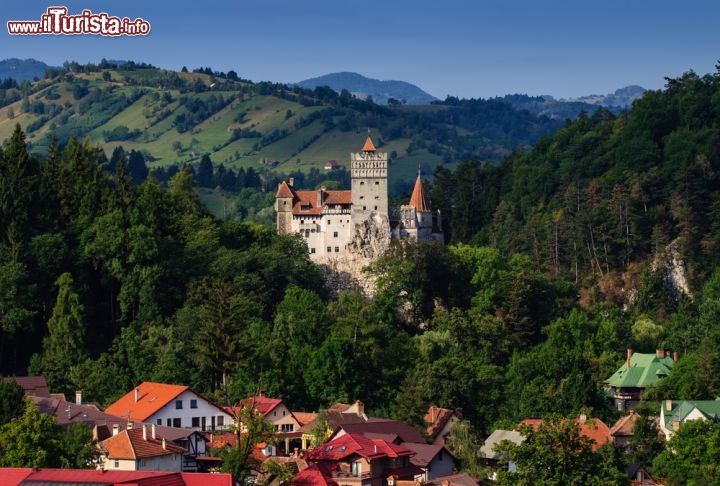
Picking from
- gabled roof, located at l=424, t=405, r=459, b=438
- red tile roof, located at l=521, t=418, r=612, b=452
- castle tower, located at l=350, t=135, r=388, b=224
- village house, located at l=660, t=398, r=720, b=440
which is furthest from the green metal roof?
castle tower, located at l=350, t=135, r=388, b=224

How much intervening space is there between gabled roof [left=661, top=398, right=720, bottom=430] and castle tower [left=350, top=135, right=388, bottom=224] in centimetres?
2426

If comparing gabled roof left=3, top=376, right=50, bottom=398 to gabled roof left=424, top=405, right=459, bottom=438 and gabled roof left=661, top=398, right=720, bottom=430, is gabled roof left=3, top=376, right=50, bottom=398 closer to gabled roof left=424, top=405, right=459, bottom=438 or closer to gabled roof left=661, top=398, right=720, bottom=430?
gabled roof left=424, top=405, right=459, bottom=438

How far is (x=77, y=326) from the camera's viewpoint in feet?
279

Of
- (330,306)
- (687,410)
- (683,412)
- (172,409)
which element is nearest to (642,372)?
(687,410)

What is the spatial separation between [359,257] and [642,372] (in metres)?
17.3

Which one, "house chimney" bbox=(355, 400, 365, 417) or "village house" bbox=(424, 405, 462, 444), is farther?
"village house" bbox=(424, 405, 462, 444)

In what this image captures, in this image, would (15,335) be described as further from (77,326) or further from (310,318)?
(310,318)

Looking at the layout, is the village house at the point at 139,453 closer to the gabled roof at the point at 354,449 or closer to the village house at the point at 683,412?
the gabled roof at the point at 354,449

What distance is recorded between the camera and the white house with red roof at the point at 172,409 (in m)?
76.8

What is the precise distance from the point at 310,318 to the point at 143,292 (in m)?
8.58

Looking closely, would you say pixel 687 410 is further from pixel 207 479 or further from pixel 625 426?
pixel 207 479

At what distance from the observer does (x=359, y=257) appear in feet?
326

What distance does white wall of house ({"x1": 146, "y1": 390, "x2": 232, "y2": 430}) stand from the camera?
7706 centimetres

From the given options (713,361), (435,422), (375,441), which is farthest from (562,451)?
(713,361)
